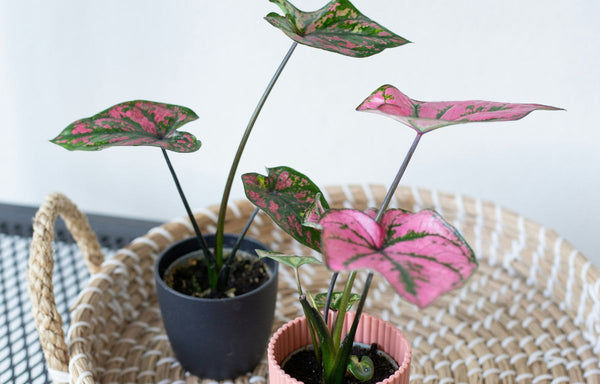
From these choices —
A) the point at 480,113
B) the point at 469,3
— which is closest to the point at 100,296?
the point at 480,113

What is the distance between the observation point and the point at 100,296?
904mm

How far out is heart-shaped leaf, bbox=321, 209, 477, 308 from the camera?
0.46 m

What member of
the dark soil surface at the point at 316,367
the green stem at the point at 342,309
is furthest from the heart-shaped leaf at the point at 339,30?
the dark soil surface at the point at 316,367

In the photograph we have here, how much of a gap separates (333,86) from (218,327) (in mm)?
560

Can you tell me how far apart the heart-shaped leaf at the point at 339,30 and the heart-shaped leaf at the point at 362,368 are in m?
0.32

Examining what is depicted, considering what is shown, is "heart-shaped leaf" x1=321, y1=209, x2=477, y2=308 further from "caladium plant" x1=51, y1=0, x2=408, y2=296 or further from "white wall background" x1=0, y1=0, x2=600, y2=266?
"white wall background" x1=0, y1=0, x2=600, y2=266

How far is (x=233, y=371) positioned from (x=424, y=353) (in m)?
0.29

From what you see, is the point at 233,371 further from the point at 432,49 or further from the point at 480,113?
the point at 432,49

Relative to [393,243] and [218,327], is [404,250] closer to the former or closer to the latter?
[393,243]

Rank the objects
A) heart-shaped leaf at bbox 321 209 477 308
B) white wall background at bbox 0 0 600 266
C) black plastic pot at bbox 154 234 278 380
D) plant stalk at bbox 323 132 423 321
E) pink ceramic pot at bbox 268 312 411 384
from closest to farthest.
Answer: heart-shaped leaf at bbox 321 209 477 308, plant stalk at bbox 323 132 423 321, pink ceramic pot at bbox 268 312 411 384, black plastic pot at bbox 154 234 278 380, white wall background at bbox 0 0 600 266

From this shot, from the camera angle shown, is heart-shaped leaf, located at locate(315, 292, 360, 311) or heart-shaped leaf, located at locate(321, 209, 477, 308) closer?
heart-shaped leaf, located at locate(321, 209, 477, 308)

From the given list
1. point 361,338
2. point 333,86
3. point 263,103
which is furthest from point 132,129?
point 333,86

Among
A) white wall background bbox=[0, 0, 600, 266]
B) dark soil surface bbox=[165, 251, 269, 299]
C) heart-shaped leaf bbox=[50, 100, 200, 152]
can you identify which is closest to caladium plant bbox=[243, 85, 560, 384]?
heart-shaped leaf bbox=[50, 100, 200, 152]

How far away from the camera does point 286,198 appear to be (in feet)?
2.27
